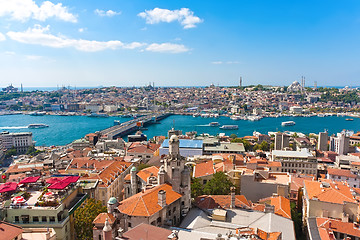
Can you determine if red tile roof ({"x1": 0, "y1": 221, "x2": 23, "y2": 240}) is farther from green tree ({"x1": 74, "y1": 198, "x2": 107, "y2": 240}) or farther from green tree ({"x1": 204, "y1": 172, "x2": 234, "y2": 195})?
green tree ({"x1": 204, "y1": 172, "x2": 234, "y2": 195})

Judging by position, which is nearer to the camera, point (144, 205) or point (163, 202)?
point (144, 205)

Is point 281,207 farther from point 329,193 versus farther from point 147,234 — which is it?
point 147,234

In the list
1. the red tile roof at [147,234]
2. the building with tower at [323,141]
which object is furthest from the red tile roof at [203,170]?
the building with tower at [323,141]

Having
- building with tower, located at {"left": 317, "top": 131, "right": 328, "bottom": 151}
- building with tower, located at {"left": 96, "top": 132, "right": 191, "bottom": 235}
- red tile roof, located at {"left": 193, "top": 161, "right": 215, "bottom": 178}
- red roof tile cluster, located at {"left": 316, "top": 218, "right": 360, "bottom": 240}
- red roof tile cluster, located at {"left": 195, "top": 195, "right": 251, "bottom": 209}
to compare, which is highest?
building with tower, located at {"left": 96, "top": 132, "right": 191, "bottom": 235}

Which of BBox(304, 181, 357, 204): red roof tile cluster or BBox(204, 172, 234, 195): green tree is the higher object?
BBox(304, 181, 357, 204): red roof tile cluster

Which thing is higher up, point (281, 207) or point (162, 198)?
point (162, 198)

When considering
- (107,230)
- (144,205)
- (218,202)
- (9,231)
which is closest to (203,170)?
(218,202)

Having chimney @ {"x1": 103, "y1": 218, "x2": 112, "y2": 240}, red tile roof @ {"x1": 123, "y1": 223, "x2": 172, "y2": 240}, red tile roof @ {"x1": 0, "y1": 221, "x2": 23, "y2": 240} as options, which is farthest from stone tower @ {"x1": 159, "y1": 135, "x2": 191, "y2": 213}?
red tile roof @ {"x1": 0, "y1": 221, "x2": 23, "y2": 240}

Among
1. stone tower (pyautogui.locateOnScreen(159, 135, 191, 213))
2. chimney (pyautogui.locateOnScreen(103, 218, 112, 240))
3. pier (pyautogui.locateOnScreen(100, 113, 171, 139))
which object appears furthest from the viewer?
pier (pyautogui.locateOnScreen(100, 113, 171, 139))
